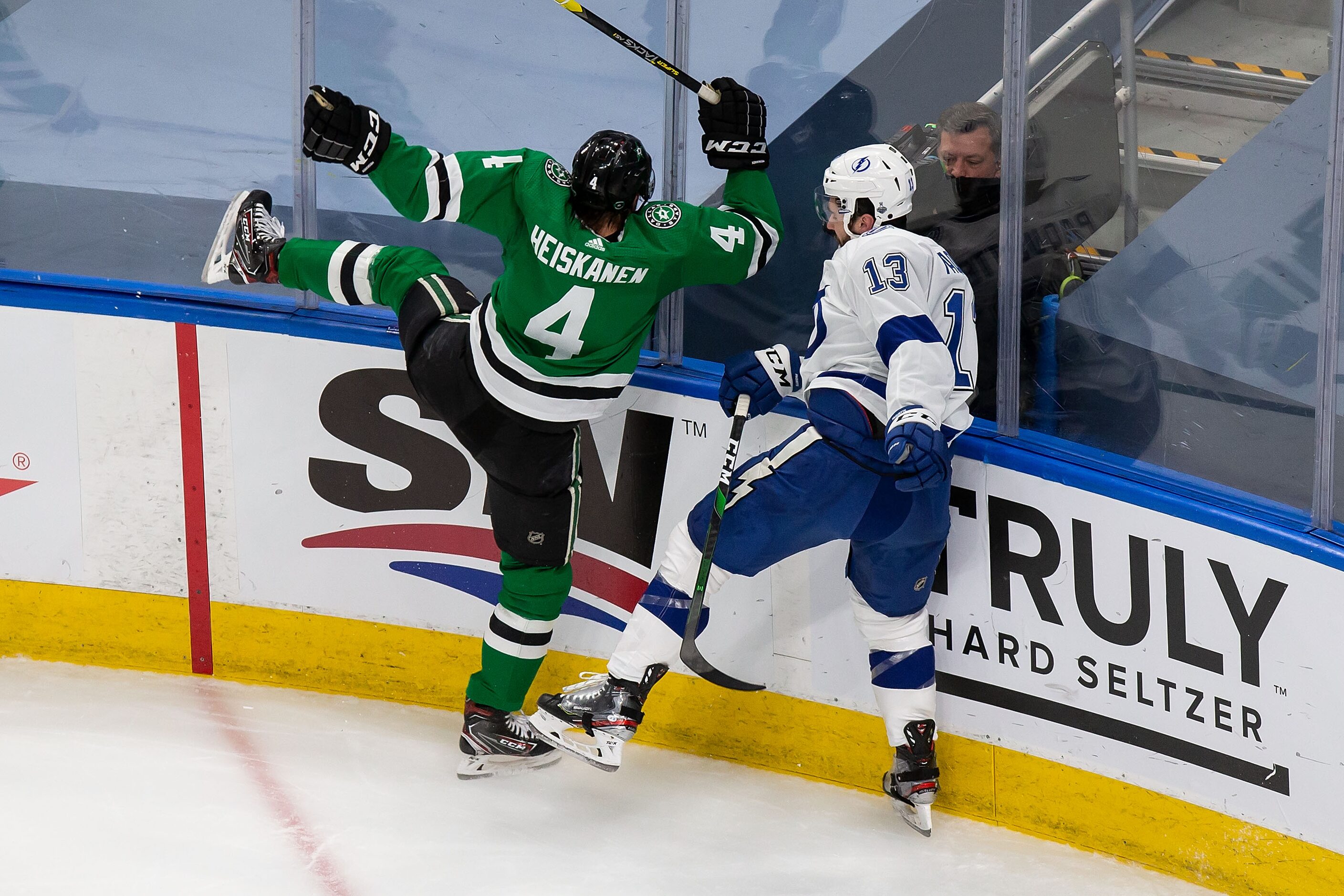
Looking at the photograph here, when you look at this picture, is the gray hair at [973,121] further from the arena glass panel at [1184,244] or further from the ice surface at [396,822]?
the ice surface at [396,822]

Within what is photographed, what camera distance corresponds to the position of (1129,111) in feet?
8.30

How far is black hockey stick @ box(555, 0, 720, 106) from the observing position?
2744mm

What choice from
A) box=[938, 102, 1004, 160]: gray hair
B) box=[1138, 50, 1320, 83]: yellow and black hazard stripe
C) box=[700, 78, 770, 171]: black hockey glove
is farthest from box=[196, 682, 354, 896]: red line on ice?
box=[1138, 50, 1320, 83]: yellow and black hazard stripe

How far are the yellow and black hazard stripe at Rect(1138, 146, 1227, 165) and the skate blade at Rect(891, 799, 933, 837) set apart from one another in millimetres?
1407

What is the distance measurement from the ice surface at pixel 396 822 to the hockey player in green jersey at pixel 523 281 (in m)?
0.23

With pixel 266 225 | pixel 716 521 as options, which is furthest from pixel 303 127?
pixel 716 521

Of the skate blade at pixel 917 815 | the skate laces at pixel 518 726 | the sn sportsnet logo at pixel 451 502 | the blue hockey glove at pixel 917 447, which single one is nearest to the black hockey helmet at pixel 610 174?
the sn sportsnet logo at pixel 451 502

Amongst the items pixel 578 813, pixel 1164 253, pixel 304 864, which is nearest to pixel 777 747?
pixel 578 813

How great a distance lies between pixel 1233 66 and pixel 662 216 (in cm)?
112

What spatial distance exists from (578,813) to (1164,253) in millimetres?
1710

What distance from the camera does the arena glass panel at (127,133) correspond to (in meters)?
3.38

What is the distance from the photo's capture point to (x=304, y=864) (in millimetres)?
2686

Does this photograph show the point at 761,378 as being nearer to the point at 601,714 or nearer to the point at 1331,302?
the point at 601,714

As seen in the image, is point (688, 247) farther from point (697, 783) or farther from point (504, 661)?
point (697, 783)
